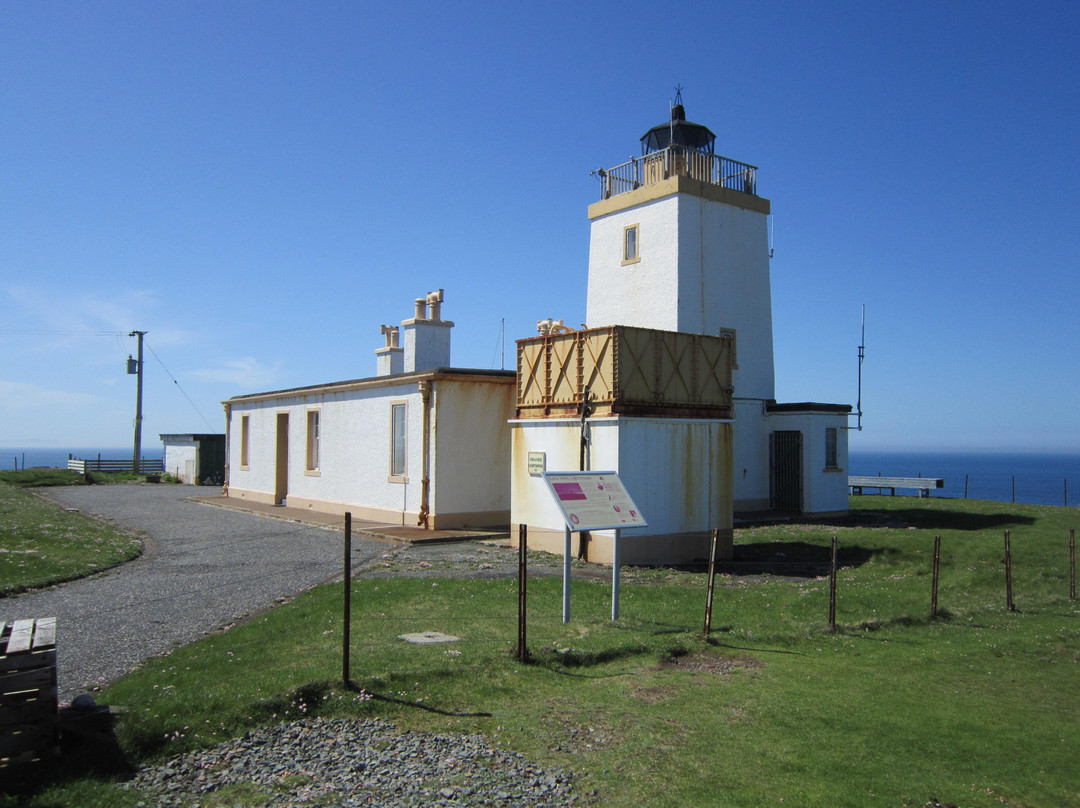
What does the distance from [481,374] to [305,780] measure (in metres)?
13.9

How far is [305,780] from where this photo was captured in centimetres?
507

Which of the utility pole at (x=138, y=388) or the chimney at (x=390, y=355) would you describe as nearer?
the chimney at (x=390, y=355)

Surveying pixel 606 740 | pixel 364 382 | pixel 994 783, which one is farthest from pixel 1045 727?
pixel 364 382

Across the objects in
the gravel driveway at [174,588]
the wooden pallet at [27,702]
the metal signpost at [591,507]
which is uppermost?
the metal signpost at [591,507]

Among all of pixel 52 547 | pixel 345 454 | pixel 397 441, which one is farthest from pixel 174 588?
pixel 345 454

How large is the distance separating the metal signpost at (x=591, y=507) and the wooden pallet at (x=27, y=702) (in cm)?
488

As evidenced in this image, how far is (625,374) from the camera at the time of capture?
14.4m

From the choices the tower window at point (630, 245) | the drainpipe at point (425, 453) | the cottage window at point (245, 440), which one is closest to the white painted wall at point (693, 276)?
the tower window at point (630, 245)

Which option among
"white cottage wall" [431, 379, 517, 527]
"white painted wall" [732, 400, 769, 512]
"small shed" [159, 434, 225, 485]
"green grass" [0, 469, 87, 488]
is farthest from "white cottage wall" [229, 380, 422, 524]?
"green grass" [0, 469, 87, 488]

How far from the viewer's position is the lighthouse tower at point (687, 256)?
23125mm

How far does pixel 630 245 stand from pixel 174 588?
16.8 m

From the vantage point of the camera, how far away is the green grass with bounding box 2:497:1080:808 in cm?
524

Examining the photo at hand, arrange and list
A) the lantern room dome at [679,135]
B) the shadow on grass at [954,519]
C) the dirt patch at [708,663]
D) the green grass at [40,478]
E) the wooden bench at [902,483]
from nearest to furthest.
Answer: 1. the dirt patch at [708,663]
2. the shadow on grass at [954,519]
3. the lantern room dome at [679,135]
4. the wooden bench at [902,483]
5. the green grass at [40,478]

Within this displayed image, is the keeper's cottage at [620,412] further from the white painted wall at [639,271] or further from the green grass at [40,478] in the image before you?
the green grass at [40,478]
